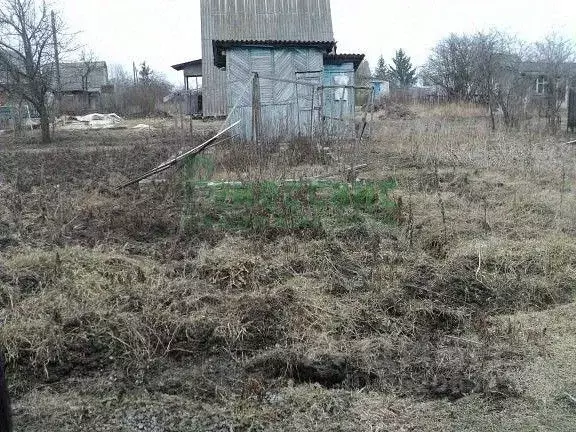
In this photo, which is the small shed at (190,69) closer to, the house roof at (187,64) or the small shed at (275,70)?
the house roof at (187,64)

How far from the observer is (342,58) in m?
18.8

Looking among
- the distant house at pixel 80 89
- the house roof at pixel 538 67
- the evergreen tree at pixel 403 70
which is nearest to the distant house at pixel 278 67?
the house roof at pixel 538 67

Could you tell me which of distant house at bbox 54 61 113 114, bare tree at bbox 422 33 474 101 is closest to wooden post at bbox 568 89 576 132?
bare tree at bbox 422 33 474 101

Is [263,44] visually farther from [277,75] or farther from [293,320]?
[293,320]

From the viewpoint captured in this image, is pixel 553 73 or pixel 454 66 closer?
pixel 553 73

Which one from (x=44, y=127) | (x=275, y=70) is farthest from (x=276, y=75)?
(x=44, y=127)

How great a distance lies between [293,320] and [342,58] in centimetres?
1635

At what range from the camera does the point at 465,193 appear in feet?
24.2

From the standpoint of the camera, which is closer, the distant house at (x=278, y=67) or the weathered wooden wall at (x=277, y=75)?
the distant house at (x=278, y=67)

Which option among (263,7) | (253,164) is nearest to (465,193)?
(253,164)

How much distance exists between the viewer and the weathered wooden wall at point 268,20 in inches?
961

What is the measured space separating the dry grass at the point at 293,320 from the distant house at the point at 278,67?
5.24m

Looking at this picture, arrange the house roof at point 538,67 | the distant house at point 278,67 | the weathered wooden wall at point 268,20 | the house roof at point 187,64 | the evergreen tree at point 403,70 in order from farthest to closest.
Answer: the evergreen tree at point 403,70, the house roof at point 187,64, the weathered wooden wall at point 268,20, the house roof at point 538,67, the distant house at point 278,67

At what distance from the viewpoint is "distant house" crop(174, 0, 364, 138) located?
13.9m
